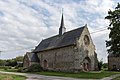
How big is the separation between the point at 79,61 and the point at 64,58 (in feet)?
14.0

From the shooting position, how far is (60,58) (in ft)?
145

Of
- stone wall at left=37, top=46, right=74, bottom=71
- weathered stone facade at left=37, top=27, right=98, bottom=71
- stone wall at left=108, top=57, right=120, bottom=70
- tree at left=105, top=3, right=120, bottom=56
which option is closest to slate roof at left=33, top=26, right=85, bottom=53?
weathered stone facade at left=37, top=27, right=98, bottom=71

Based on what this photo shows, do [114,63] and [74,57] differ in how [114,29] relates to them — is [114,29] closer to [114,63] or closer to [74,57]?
[74,57]

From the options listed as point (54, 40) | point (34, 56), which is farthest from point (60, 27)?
point (34, 56)

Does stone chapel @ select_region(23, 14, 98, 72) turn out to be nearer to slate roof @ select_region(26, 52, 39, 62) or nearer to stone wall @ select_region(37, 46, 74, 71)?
stone wall @ select_region(37, 46, 74, 71)

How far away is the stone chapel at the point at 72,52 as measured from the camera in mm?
39688

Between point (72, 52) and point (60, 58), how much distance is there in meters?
Result: 5.10

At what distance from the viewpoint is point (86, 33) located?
4262 cm

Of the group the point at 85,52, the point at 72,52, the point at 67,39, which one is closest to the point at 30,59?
the point at 67,39

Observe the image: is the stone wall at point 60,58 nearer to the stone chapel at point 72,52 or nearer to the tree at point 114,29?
the stone chapel at point 72,52

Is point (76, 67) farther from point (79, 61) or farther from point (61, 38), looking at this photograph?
point (61, 38)

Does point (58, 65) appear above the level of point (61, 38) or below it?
below

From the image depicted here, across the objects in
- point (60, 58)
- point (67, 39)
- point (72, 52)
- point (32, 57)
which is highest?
point (67, 39)

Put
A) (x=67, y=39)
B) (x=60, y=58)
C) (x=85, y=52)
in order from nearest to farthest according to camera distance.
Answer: (x=85, y=52)
(x=67, y=39)
(x=60, y=58)
